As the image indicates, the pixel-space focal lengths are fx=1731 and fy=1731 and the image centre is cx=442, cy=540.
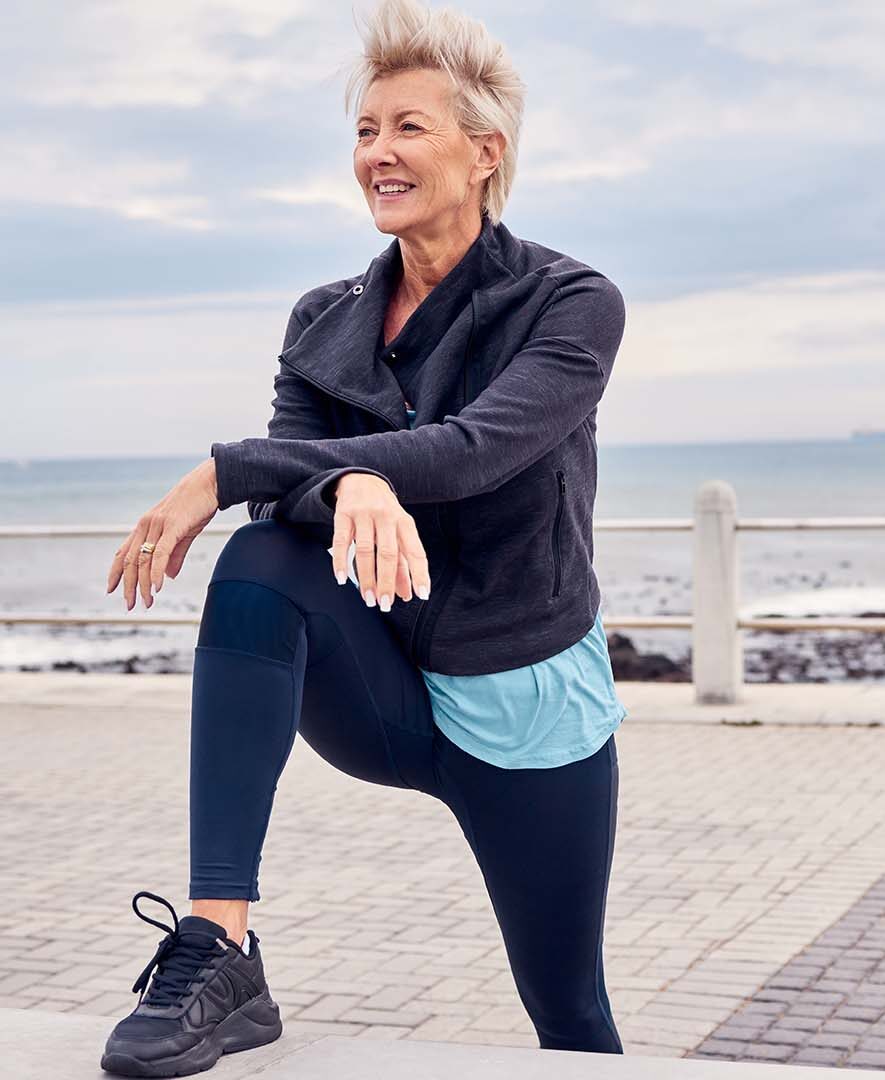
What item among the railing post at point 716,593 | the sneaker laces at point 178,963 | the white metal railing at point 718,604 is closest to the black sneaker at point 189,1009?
the sneaker laces at point 178,963

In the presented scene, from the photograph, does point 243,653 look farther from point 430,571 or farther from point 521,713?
point 521,713

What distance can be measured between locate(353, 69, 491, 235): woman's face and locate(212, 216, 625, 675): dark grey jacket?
0.35 feet

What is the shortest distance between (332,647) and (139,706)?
8806 mm

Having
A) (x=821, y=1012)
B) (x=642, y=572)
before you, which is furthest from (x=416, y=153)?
(x=642, y=572)

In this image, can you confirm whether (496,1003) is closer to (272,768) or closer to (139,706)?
(272,768)

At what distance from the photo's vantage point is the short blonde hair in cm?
284

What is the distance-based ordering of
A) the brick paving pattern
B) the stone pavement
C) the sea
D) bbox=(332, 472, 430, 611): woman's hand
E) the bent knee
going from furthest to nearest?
the sea, the stone pavement, the brick paving pattern, the bent knee, bbox=(332, 472, 430, 611): woman's hand

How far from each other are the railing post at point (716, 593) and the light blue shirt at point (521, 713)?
7649 millimetres

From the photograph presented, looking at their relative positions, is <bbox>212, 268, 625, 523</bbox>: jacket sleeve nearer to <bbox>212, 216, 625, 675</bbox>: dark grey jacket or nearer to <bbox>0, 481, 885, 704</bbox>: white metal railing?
<bbox>212, 216, 625, 675</bbox>: dark grey jacket

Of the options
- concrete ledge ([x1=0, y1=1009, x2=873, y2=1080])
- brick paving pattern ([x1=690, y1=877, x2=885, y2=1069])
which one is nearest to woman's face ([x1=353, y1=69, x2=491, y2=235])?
concrete ledge ([x1=0, y1=1009, x2=873, y2=1080])

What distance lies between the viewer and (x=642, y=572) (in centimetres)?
4259

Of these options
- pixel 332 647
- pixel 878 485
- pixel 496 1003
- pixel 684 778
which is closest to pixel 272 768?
pixel 332 647

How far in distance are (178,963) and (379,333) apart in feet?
3.62

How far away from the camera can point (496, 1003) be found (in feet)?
15.3
